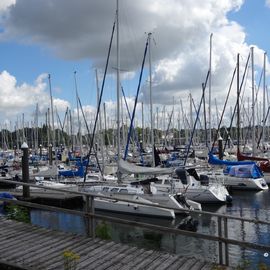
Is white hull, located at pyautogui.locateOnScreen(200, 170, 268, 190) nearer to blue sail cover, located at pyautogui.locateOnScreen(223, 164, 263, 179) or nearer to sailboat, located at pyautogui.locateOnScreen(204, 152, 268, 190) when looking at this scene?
sailboat, located at pyautogui.locateOnScreen(204, 152, 268, 190)

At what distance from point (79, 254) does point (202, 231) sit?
13.4m

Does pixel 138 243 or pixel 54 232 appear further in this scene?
pixel 138 243

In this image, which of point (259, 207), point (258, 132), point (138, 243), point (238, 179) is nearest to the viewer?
point (138, 243)

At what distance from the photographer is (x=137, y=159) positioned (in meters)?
57.5

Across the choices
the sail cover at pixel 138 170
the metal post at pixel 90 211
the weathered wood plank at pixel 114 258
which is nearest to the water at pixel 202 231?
the metal post at pixel 90 211

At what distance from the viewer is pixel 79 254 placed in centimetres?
741

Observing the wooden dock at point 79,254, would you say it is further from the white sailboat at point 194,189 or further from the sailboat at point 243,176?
the sailboat at point 243,176

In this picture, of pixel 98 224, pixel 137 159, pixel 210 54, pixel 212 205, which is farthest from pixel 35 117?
pixel 98 224

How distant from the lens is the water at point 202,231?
10.4m

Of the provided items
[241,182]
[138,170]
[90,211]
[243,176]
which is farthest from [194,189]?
[90,211]

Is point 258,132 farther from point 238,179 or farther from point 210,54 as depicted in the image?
→ point 238,179

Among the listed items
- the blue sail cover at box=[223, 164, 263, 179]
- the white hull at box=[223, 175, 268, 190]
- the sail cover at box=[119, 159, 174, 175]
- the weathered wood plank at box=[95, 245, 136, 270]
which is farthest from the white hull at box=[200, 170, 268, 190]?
the weathered wood plank at box=[95, 245, 136, 270]

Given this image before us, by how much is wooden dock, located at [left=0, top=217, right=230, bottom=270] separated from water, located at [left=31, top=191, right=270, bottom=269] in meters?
1.15

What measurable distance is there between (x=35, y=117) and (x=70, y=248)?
6566 centimetres
